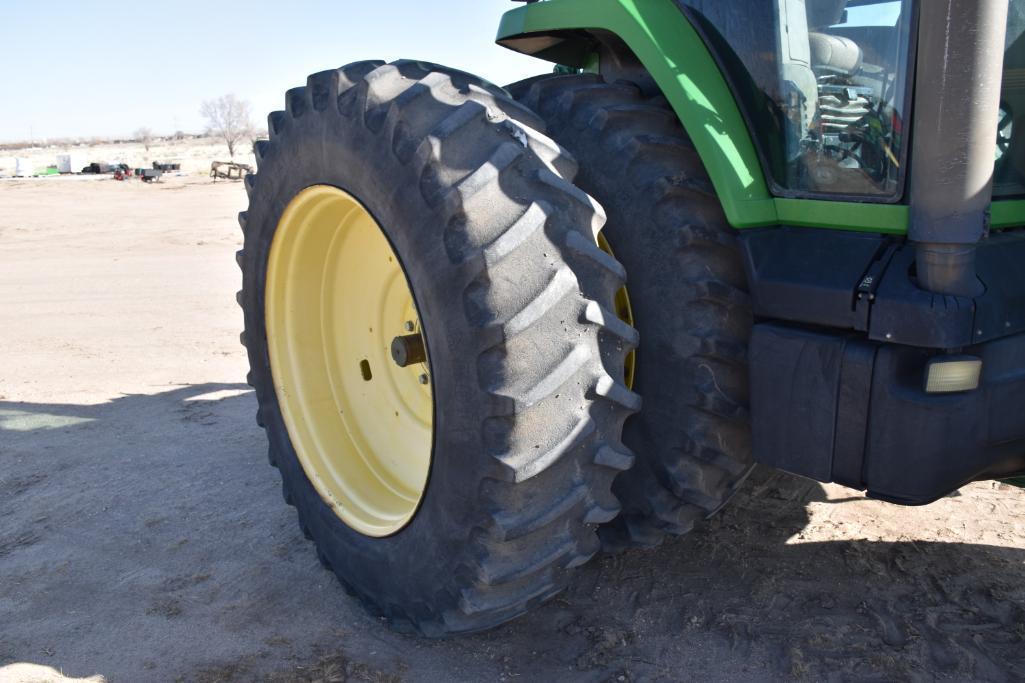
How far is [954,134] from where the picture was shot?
177cm

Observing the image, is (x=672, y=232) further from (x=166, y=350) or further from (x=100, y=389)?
(x=166, y=350)

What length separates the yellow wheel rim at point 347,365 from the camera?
2.83m

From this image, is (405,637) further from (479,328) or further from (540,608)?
(479,328)

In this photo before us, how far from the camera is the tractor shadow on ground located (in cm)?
250

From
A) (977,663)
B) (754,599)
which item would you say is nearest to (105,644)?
(754,599)

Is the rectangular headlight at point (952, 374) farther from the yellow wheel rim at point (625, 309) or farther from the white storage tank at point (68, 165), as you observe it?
the white storage tank at point (68, 165)

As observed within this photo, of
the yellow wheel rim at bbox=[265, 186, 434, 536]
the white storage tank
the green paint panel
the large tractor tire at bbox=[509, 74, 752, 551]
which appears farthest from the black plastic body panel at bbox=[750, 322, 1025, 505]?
the white storage tank

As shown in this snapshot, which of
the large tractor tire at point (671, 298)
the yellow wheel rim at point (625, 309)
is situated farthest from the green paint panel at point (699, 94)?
Result: the yellow wheel rim at point (625, 309)

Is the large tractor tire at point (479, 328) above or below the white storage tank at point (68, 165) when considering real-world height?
above

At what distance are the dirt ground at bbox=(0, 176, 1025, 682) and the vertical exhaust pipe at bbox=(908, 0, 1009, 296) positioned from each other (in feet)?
3.83

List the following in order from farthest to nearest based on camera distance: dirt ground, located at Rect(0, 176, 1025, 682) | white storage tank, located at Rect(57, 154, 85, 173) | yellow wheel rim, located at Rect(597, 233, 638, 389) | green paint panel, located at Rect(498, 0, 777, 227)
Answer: white storage tank, located at Rect(57, 154, 85, 173)
dirt ground, located at Rect(0, 176, 1025, 682)
yellow wheel rim, located at Rect(597, 233, 638, 389)
green paint panel, located at Rect(498, 0, 777, 227)

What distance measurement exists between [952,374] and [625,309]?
833mm

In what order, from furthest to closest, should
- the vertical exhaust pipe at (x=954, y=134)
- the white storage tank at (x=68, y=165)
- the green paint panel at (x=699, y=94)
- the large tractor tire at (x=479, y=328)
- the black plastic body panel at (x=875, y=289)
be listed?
the white storage tank at (x=68, y=165) < the green paint panel at (x=699, y=94) < the large tractor tire at (x=479, y=328) < the black plastic body panel at (x=875, y=289) < the vertical exhaust pipe at (x=954, y=134)

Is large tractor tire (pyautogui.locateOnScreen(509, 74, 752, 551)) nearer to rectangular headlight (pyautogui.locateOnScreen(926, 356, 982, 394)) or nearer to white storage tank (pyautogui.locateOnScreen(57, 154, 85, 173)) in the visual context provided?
rectangular headlight (pyautogui.locateOnScreen(926, 356, 982, 394))
